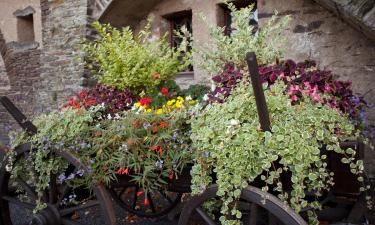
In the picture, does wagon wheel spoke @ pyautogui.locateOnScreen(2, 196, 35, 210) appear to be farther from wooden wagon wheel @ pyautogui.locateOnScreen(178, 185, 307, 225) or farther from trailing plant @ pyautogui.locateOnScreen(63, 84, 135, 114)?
wooden wagon wheel @ pyautogui.locateOnScreen(178, 185, 307, 225)

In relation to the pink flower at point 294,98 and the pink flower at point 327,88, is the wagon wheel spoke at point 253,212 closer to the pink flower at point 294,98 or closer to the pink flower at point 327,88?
the pink flower at point 294,98

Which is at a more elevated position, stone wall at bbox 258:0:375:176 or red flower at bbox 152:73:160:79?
stone wall at bbox 258:0:375:176

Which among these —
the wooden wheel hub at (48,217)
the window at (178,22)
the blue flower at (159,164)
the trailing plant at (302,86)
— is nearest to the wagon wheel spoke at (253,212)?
the blue flower at (159,164)

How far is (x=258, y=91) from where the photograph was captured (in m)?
1.42

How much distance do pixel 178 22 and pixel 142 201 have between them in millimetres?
3099

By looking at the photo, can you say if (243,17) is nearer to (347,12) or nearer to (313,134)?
(347,12)

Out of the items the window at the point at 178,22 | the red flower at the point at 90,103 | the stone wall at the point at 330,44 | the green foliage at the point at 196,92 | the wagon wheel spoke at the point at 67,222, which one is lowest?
the wagon wheel spoke at the point at 67,222

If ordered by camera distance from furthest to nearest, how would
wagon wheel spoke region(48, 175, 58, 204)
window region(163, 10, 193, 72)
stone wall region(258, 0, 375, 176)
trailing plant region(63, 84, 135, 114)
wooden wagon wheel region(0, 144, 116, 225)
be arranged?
window region(163, 10, 193, 72) < stone wall region(258, 0, 375, 176) < trailing plant region(63, 84, 135, 114) < wagon wheel spoke region(48, 175, 58, 204) < wooden wagon wheel region(0, 144, 116, 225)

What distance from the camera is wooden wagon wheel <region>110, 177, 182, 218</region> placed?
286 cm

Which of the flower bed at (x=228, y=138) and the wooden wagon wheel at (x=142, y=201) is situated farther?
the wooden wagon wheel at (x=142, y=201)

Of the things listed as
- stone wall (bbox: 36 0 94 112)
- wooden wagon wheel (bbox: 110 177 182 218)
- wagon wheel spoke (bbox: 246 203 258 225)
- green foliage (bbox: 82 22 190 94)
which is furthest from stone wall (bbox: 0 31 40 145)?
wagon wheel spoke (bbox: 246 203 258 225)

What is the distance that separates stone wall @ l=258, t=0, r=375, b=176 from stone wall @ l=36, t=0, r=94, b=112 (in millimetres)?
2920

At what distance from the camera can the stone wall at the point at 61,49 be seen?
5445mm

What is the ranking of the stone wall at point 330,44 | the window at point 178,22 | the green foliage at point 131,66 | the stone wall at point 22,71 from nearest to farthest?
the green foliage at point 131,66 < the stone wall at point 330,44 < the window at point 178,22 < the stone wall at point 22,71
